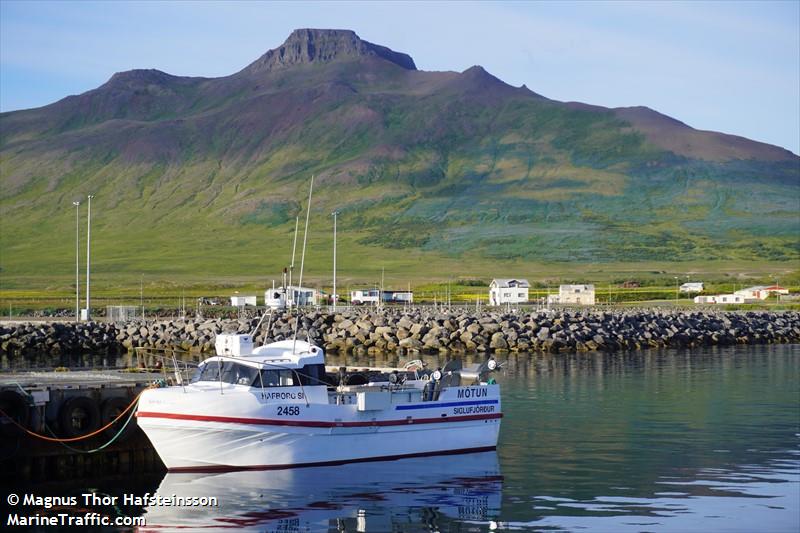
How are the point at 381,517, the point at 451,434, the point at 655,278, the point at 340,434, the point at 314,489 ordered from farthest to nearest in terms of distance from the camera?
the point at 655,278 → the point at 451,434 → the point at 340,434 → the point at 314,489 → the point at 381,517

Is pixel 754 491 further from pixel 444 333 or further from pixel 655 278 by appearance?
pixel 655 278

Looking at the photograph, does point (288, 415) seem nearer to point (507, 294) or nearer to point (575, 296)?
point (507, 294)

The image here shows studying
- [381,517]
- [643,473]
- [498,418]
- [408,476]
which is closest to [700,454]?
[643,473]

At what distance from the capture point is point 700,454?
126 ft

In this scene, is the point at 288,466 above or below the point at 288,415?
below

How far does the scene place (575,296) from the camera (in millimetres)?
130375

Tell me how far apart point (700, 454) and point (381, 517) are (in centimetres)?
1343

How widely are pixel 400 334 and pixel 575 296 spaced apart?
184ft

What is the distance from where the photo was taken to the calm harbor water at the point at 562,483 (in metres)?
29.2

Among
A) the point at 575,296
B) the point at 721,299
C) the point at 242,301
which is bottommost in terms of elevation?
the point at 242,301

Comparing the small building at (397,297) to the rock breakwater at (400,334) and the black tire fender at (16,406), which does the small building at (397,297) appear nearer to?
the rock breakwater at (400,334)

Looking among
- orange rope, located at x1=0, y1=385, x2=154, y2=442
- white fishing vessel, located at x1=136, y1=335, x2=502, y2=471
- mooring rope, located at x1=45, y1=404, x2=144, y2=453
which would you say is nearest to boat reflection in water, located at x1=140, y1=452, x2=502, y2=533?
white fishing vessel, located at x1=136, y1=335, x2=502, y2=471

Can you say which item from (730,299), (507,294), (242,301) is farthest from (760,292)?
(242,301)

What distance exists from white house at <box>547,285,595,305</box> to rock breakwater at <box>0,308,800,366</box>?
39166 millimetres
